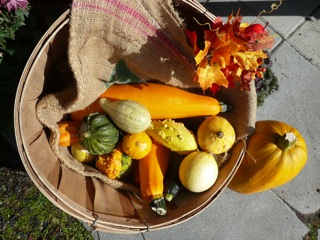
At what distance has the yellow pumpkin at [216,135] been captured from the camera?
1787 mm

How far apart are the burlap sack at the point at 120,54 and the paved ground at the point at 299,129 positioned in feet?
2.26

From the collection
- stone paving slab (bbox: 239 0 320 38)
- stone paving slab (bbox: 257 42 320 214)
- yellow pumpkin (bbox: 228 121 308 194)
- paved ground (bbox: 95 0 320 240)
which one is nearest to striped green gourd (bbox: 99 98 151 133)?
yellow pumpkin (bbox: 228 121 308 194)

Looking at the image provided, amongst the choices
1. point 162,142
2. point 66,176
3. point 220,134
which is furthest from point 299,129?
point 66,176

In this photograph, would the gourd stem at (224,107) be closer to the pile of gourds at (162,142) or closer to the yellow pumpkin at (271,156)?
the pile of gourds at (162,142)

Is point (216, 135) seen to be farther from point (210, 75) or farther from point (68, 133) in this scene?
point (68, 133)

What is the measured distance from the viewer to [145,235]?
2.29 m

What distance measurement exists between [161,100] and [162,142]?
20 centimetres

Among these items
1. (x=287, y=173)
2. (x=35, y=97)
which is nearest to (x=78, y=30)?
(x=35, y=97)

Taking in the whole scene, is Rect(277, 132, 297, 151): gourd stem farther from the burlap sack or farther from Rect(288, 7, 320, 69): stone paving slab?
Rect(288, 7, 320, 69): stone paving slab

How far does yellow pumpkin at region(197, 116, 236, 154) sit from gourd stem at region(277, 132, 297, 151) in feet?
0.75

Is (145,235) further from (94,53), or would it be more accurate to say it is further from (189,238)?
(94,53)

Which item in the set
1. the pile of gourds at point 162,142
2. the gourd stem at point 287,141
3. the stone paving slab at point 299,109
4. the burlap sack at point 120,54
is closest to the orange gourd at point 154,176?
the pile of gourds at point 162,142

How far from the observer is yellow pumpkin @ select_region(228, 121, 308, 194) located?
1878 millimetres

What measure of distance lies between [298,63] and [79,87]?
63.0 inches
